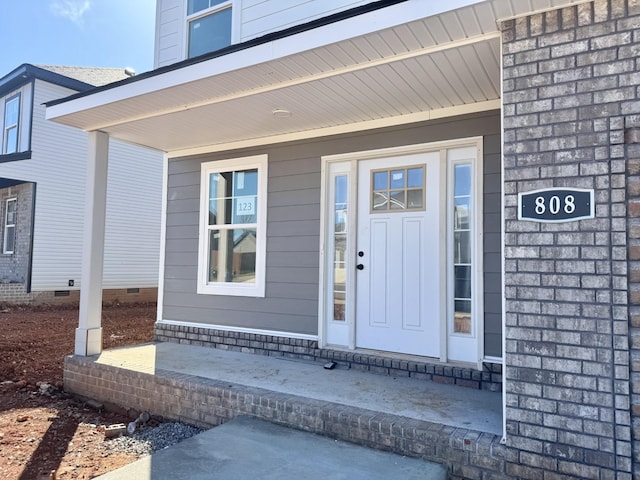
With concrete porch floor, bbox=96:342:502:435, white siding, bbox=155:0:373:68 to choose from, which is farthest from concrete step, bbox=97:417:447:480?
white siding, bbox=155:0:373:68

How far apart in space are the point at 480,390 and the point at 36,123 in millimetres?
11700

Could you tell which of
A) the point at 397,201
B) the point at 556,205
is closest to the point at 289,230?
the point at 397,201

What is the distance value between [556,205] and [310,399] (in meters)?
2.12

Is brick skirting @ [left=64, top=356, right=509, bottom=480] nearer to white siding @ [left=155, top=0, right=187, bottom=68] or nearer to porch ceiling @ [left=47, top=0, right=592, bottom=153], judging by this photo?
porch ceiling @ [left=47, top=0, right=592, bottom=153]

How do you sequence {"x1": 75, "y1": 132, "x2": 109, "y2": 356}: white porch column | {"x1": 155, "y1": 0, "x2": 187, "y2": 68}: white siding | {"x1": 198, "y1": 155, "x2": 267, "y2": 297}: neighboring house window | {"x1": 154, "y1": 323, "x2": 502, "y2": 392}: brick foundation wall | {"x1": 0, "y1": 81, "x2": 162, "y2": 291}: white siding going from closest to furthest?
{"x1": 154, "y1": 323, "x2": 502, "y2": 392}: brick foundation wall < {"x1": 75, "y1": 132, "x2": 109, "y2": 356}: white porch column < {"x1": 198, "y1": 155, "x2": 267, "y2": 297}: neighboring house window < {"x1": 155, "y1": 0, "x2": 187, "y2": 68}: white siding < {"x1": 0, "y1": 81, "x2": 162, "y2": 291}: white siding

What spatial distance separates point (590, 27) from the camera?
2.43 m

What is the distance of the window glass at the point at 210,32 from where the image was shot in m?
5.49

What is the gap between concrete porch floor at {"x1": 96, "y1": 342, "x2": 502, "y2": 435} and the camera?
3.05 meters

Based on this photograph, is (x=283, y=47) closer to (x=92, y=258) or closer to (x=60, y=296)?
(x=92, y=258)

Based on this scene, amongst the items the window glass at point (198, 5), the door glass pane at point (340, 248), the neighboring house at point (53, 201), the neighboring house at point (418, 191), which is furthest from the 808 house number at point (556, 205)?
the neighboring house at point (53, 201)

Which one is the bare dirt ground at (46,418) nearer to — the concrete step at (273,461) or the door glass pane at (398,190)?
the concrete step at (273,461)

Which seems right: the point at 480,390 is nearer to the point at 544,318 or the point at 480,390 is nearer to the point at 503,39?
the point at 544,318

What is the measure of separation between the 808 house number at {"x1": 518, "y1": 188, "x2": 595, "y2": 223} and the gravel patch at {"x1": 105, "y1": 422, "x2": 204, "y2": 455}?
298cm

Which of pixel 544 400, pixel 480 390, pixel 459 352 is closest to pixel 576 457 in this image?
pixel 544 400
